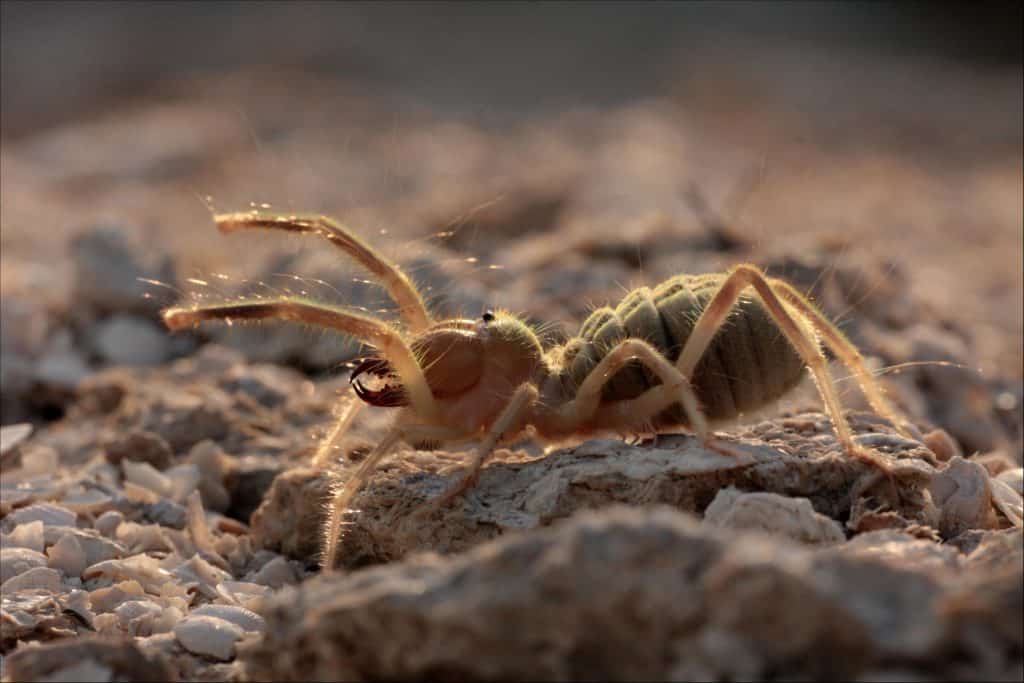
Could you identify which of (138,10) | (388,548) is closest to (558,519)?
(388,548)

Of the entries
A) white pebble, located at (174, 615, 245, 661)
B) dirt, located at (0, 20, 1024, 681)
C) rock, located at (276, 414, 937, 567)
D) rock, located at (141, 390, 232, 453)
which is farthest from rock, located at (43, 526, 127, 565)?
rock, located at (141, 390, 232, 453)

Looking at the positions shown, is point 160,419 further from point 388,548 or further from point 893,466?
point 893,466

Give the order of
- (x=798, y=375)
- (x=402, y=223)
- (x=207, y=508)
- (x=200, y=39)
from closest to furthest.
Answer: (x=798, y=375) → (x=207, y=508) → (x=402, y=223) → (x=200, y=39)

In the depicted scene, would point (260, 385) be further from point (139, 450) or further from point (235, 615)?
point (235, 615)

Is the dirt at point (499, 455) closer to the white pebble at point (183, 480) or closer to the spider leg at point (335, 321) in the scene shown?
the white pebble at point (183, 480)

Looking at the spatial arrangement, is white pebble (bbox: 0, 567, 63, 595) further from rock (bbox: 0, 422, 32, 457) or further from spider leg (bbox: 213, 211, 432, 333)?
rock (bbox: 0, 422, 32, 457)

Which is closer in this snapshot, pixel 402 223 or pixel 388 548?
pixel 388 548

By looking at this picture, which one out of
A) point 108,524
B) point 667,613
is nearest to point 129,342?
point 108,524
